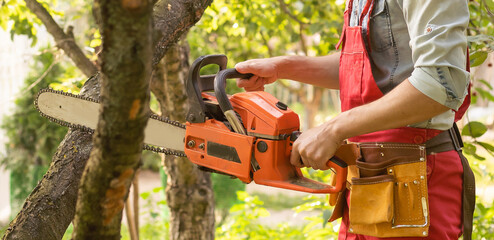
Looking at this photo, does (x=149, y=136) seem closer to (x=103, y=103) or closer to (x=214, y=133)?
(x=214, y=133)

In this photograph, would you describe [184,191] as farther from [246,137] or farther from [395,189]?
[395,189]

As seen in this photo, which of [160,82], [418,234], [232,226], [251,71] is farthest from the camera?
[232,226]

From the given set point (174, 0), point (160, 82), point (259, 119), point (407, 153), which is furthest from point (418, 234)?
point (160, 82)

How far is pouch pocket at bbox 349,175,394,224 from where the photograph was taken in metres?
1.43

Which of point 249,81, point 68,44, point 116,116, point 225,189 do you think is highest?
point 68,44

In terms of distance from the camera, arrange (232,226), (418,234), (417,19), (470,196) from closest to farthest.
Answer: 1. (417,19)
2. (418,234)
3. (470,196)
4. (232,226)

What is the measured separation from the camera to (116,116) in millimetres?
882

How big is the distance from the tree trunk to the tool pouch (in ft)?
5.17

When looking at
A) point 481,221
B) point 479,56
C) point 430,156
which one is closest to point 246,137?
point 430,156

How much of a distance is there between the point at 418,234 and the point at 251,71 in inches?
30.6

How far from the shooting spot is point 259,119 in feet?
5.23

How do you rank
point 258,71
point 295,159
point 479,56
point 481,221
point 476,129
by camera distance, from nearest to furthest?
point 295,159 → point 258,71 → point 479,56 → point 476,129 → point 481,221

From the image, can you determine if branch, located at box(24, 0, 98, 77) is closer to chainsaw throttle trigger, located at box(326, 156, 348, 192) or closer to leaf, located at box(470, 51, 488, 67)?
chainsaw throttle trigger, located at box(326, 156, 348, 192)

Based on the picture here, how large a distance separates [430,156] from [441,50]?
380 mm
